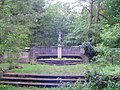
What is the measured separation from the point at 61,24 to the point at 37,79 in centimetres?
1969

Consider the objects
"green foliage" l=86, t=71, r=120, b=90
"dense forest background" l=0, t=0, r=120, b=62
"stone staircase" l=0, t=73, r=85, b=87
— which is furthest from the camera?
"stone staircase" l=0, t=73, r=85, b=87

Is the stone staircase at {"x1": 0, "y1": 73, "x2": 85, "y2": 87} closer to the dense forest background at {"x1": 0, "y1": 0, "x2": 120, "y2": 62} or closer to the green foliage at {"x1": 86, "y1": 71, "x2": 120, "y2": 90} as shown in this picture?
the dense forest background at {"x1": 0, "y1": 0, "x2": 120, "y2": 62}

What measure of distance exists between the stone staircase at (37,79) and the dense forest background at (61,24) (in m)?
1.27

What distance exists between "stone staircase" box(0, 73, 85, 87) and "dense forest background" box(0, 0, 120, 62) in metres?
1.27

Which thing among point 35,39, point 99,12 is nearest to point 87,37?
point 99,12

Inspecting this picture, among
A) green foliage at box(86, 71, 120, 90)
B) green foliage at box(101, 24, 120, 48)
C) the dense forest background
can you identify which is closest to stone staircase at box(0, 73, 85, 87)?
the dense forest background

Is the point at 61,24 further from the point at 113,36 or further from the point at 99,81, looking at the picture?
the point at 99,81

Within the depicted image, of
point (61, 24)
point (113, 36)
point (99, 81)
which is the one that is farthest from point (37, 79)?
point (61, 24)

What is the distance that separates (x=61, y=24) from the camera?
1096 inches

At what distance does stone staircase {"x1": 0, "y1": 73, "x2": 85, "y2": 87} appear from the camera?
27.1 feet

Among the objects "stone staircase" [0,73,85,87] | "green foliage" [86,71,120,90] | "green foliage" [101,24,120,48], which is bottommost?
"stone staircase" [0,73,85,87]

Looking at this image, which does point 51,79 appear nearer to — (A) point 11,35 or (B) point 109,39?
(A) point 11,35

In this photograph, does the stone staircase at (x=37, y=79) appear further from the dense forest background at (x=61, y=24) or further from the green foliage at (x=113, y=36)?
the green foliage at (x=113, y=36)

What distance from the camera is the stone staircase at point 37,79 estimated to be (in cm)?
826
